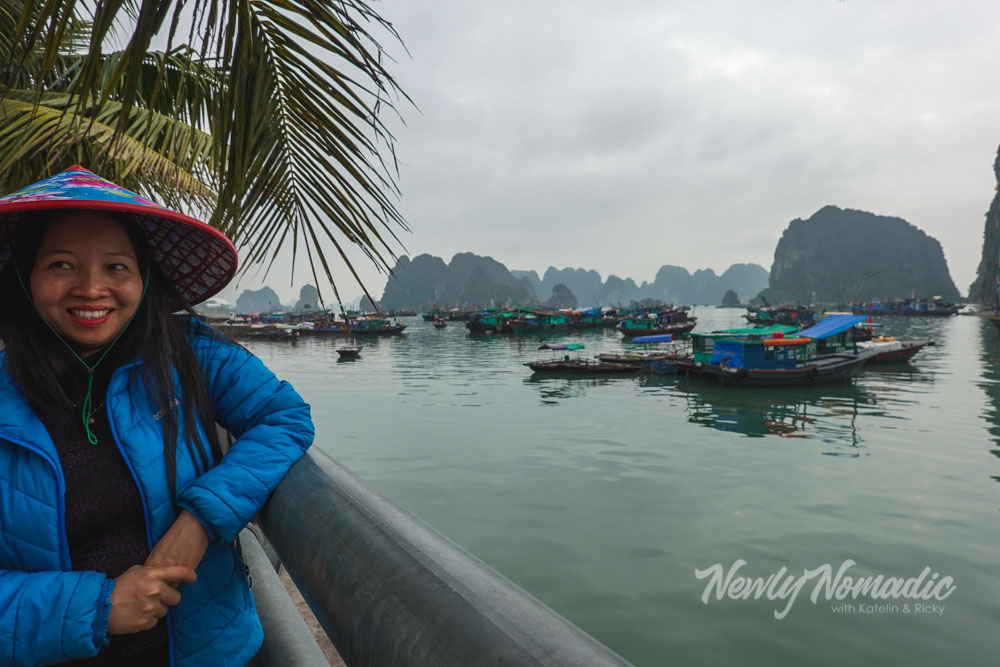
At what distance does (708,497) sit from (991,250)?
12260cm

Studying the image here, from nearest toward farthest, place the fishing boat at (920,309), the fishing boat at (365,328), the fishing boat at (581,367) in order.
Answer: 1. the fishing boat at (581,367)
2. the fishing boat at (365,328)
3. the fishing boat at (920,309)

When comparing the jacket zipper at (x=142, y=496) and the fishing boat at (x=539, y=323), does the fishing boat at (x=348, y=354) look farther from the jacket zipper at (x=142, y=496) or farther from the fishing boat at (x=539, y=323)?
the jacket zipper at (x=142, y=496)

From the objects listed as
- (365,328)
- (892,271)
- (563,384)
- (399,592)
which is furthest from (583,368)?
(892,271)

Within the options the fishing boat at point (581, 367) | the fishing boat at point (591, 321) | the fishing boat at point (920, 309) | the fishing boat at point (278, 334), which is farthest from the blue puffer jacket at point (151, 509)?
the fishing boat at point (920, 309)

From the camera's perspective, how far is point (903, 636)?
268 inches

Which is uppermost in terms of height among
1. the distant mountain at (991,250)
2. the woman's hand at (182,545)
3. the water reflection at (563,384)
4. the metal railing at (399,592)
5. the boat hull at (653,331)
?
the distant mountain at (991,250)

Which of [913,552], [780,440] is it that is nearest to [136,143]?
[913,552]

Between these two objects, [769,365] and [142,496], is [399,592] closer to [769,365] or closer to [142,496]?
[142,496]

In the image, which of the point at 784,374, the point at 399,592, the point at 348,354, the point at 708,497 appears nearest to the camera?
the point at 399,592

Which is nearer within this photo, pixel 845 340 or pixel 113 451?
pixel 113 451

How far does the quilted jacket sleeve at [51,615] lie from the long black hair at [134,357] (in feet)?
0.70

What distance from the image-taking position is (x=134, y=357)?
4.03 ft

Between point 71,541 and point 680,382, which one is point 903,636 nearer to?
point 71,541

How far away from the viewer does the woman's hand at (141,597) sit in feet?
3.23
